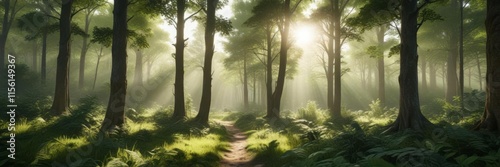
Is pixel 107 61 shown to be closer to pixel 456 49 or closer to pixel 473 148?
pixel 456 49

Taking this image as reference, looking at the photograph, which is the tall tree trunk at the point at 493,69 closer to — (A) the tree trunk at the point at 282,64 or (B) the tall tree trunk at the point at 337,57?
(A) the tree trunk at the point at 282,64

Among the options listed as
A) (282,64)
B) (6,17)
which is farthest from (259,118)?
(6,17)

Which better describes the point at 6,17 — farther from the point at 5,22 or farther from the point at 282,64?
the point at 282,64

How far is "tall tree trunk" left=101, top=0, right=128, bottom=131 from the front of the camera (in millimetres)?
8859

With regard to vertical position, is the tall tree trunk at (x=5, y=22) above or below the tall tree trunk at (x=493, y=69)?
above

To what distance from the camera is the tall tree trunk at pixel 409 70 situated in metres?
8.02

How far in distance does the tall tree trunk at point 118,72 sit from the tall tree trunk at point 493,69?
31.3ft

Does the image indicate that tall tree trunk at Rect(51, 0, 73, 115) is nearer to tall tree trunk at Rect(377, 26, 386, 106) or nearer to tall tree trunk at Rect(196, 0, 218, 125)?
tall tree trunk at Rect(196, 0, 218, 125)

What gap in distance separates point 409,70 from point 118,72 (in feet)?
29.0

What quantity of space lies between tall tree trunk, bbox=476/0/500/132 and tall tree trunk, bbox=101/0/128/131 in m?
9.53

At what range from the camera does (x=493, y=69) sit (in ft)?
18.7

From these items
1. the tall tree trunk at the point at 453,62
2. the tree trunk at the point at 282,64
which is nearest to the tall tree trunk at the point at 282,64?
the tree trunk at the point at 282,64

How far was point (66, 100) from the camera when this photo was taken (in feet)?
39.7

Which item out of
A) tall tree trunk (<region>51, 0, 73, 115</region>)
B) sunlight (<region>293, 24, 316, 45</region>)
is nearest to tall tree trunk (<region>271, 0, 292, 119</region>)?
sunlight (<region>293, 24, 316, 45</region>)
